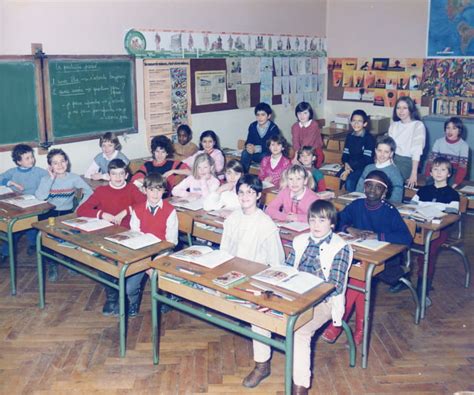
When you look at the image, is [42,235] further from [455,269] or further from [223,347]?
[455,269]

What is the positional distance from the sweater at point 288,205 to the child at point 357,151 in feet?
5.69

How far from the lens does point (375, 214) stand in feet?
13.8

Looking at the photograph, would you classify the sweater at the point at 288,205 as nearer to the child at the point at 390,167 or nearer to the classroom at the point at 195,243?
the classroom at the point at 195,243

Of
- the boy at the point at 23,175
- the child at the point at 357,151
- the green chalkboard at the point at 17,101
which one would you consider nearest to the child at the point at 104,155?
the boy at the point at 23,175

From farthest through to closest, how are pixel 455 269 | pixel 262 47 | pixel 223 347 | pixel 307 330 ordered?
pixel 262 47 → pixel 455 269 → pixel 223 347 → pixel 307 330

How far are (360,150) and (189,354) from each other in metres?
3.36

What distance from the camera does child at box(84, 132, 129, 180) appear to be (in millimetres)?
6102

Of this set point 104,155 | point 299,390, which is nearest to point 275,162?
point 104,155

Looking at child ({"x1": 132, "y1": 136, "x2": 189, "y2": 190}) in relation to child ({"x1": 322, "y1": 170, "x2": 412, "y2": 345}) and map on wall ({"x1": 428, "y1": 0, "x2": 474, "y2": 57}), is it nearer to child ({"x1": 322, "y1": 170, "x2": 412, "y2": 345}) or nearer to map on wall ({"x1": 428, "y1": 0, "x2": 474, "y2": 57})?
child ({"x1": 322, "y1": 170, "x2": 412, "y2": 345})

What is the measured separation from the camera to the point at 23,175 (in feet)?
18.2

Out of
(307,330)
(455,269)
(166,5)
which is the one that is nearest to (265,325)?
(307,330)

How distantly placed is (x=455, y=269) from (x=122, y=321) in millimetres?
3324

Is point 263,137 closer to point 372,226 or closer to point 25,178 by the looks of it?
point 25,178

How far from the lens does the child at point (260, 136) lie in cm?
703
